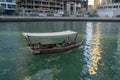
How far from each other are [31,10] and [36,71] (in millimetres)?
147261

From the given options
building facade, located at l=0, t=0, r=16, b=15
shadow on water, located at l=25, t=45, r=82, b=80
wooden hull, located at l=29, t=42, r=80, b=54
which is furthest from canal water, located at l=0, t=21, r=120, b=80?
building facade, located at l=0, t=0, r=16, b=15

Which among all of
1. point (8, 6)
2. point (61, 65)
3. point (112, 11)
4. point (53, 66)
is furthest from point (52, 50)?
point (112, 11)

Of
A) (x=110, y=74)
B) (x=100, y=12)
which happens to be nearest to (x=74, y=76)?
(x=110, y=74)

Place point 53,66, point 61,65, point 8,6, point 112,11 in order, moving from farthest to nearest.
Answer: point 112,11, point 8,6, point 61,65, point 53,66

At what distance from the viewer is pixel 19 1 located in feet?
563

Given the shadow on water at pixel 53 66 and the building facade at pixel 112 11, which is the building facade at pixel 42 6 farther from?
the shadow on water at pixel 53 66

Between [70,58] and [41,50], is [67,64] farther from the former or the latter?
[41,50]

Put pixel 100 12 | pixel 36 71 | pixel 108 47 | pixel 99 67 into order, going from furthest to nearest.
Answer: pixel 100 12
pixel 108 47
pixel 99 67
pixel 36 71

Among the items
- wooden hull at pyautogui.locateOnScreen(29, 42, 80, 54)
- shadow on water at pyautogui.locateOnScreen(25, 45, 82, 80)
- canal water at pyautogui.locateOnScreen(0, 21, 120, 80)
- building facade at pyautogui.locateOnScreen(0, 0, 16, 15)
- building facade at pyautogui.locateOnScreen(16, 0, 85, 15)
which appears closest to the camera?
canal water at pyautogui.locateOnScreen(0, 21, 120, 80)

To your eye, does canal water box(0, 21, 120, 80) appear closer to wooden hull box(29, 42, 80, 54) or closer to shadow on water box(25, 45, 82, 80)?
shadow on water box(25, 45, 82, 80)

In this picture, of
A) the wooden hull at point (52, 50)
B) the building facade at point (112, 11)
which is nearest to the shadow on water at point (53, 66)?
the wooden hull at point (52, 50)

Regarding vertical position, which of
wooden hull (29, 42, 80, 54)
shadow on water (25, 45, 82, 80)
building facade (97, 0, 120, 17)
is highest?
building facade (97, 0, 120, 17)

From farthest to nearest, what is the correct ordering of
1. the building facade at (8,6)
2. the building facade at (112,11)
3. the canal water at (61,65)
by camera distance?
the building facade at (112,11) < the building facade at (8,6) < the canal water at (61,65)

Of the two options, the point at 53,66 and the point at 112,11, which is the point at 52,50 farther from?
the point at 112,11
